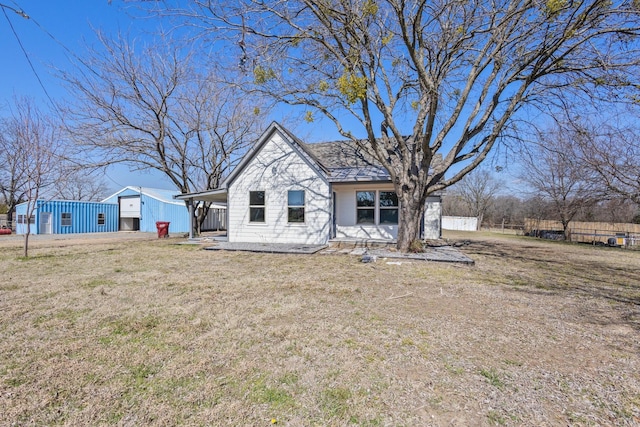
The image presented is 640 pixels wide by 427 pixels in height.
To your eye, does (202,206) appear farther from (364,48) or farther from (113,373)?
(113,373)

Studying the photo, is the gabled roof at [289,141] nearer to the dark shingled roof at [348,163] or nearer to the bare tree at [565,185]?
the dark shingled roof at [348,163]

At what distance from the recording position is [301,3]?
7570 millimetres

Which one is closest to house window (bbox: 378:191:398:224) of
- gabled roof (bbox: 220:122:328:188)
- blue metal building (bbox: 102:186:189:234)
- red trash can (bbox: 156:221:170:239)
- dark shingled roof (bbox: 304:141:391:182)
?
dark shingled roof (bbox: 304:141:391:182)

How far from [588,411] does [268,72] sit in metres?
9.30

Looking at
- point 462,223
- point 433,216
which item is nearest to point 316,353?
point 433,216

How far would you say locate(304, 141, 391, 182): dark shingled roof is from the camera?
11.6m

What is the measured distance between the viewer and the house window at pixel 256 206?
41.7ft

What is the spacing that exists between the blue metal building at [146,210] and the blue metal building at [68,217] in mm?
887

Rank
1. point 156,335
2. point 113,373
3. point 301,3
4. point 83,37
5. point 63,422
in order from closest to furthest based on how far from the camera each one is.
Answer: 1. point 63,422
2. point 113,373
3. point 156,335
4. point 301,3
5. point 83,37

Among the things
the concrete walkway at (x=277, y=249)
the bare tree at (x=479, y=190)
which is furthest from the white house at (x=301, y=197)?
the bare tree at (x=479, y=190)

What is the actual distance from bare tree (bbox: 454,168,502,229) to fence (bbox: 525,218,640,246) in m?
14.9

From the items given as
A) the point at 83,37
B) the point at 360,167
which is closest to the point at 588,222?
the point at 360,167

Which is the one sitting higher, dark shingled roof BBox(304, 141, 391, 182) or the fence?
dark shingled roof BBox(304, 141, 391, 182)

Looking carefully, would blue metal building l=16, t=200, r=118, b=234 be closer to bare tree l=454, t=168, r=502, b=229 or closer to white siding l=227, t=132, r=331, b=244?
white siding l=227, t=132, r=331, b=244
